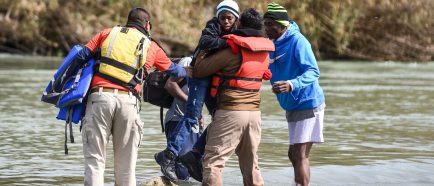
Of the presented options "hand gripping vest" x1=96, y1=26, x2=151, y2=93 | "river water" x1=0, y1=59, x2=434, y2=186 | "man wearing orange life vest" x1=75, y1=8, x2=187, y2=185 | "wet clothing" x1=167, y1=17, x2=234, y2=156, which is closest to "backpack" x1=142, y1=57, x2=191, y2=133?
"river water" x1=0, y1=59, x2=434, y2=186

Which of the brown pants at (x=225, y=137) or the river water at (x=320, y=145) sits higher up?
the brown pants at (x=225, y=137)

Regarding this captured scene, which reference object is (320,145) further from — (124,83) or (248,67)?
(124,83)

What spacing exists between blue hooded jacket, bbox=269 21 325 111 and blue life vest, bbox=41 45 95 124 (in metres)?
1.67

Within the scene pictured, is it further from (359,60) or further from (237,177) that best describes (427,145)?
(359,60)

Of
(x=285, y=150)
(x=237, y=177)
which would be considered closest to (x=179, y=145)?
(x=237, y=177)

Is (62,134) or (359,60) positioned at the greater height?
(62,134)

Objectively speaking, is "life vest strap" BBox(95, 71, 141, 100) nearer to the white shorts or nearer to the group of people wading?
the group of people wading

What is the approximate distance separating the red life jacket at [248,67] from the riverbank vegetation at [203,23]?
32.6 m

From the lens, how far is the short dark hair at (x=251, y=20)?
27.5 feet

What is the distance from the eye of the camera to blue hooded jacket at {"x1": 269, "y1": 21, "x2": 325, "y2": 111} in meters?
8.87

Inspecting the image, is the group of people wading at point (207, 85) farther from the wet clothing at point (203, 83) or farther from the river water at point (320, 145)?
the river water at point (320, 145)

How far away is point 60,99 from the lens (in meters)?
8.44

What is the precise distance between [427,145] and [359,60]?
1267 inches

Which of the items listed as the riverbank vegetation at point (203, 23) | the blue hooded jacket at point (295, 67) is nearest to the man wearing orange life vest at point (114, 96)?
the blue hooded jacket at point (295, 67)
